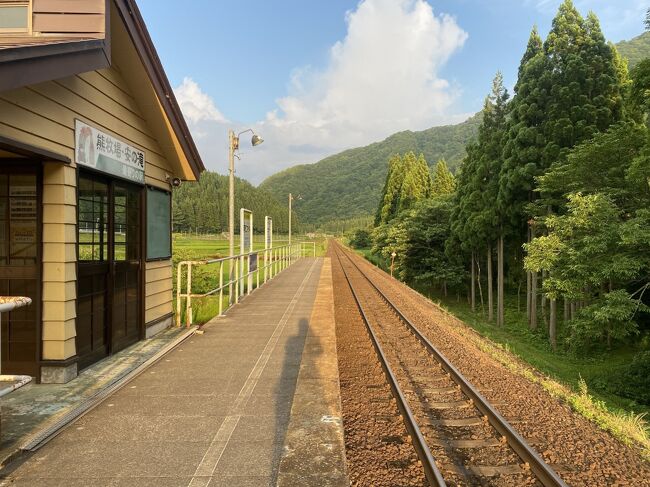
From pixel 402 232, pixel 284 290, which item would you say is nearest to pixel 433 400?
pixel 284 290

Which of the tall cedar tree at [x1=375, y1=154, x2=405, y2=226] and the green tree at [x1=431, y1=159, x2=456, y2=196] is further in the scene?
the tall cedar tree at [x1=375, y1=154, x2=405, y2=226]

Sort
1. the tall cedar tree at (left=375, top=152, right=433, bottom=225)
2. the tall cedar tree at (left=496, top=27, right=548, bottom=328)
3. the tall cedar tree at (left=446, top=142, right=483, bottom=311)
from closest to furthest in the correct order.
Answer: the tall cedar tree at (left=496, top=27, right=548, bottom=328)
the tall cedar tree at (left=446, top=142, right=483, bottom=311)
the tall cedar tree at (left=375, top=152, right=433, bottom=225)

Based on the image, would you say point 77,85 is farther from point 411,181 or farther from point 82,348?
point 411,181

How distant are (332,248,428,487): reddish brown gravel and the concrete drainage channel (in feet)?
7.82

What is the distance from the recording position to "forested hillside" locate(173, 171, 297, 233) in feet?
319

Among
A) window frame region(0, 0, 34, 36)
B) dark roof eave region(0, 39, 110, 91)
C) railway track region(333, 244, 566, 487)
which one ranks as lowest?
railway track region(333, 244, 566, 487)

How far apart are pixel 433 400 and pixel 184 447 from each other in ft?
10.7

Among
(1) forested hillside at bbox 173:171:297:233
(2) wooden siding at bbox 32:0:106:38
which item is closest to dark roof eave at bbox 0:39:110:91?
(2) wooden siding at bbox 32:0:106:38

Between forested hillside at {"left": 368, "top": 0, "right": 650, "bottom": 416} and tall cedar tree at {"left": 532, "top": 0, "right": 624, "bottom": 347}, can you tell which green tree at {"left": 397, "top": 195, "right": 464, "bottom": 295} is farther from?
tall cedar tree at {"left": 532, "top": 0, "right": 624, "bottom": 347}

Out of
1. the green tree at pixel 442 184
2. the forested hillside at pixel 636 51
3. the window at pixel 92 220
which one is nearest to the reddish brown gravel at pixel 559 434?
the window at pixel 92 220

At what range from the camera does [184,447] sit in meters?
3.42

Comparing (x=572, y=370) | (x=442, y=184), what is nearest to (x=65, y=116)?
(x=572, y=370)

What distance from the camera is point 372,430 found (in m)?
4.43

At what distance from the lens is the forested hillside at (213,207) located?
97375 mm
